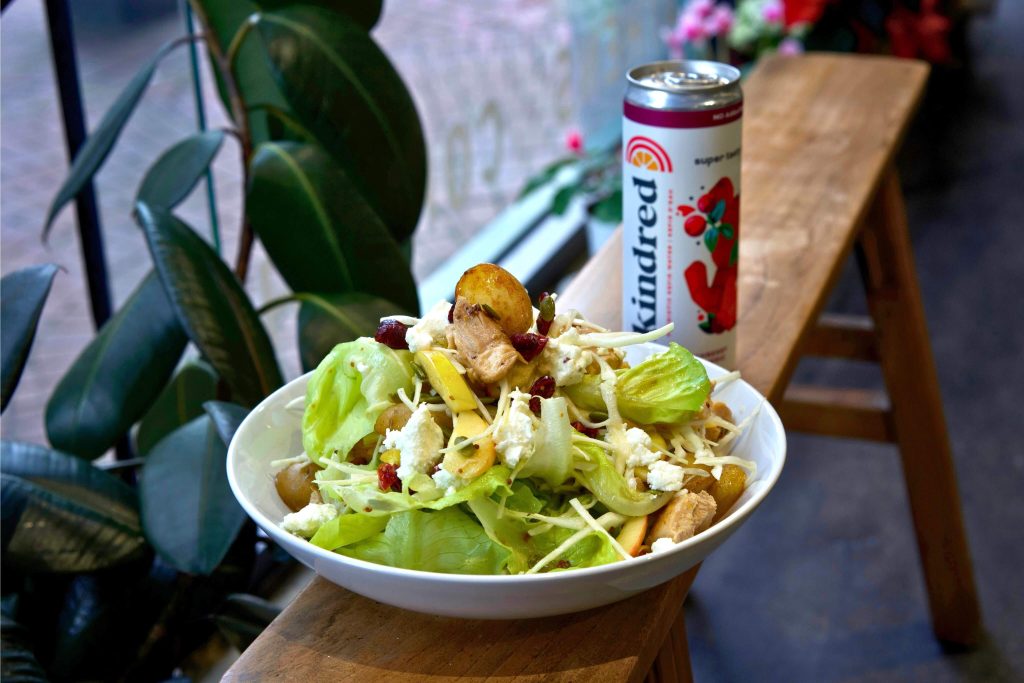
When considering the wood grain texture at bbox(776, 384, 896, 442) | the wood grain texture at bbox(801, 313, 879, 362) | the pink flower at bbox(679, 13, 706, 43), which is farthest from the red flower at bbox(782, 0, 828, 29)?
the wood grain texture at bbox(776, 384, 896, 442)

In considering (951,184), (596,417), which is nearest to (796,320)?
(596,417)

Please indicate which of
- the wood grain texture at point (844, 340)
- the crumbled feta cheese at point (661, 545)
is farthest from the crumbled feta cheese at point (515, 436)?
the wood grain texture at point (844, 340)

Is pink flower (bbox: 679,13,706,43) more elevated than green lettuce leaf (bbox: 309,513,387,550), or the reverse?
green lettuce leaf (bbox: 309,513,387,550)

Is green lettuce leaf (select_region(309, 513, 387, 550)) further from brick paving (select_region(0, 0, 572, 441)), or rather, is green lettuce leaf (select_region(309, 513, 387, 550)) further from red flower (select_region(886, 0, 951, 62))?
red flower (select_region(886, 0, 951, 62))

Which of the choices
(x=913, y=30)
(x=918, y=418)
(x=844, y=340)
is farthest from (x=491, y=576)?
(x=913, y=30)

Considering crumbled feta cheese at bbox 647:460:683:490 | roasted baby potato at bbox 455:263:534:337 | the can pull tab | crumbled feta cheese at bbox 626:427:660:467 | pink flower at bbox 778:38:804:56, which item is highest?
the can pull tab

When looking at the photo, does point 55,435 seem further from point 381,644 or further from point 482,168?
point 482,168

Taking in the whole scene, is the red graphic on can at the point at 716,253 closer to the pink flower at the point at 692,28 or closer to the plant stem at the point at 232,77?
the plant stem at the point at 232,77

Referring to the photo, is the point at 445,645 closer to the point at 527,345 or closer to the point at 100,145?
the point at 527,345
